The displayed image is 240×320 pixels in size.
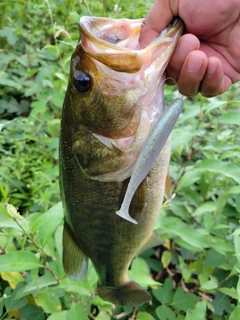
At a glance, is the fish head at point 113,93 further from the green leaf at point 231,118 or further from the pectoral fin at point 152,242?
the green leaf at point 231,118

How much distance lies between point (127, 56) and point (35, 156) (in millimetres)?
1491

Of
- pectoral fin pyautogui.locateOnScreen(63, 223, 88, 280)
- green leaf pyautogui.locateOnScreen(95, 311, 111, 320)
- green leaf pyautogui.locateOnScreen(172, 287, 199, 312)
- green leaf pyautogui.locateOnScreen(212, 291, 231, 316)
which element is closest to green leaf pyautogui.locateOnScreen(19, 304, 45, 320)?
green leaf pyautogui.locateOnScreen(95, 311, 111, 320)

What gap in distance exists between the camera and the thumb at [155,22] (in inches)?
45.1

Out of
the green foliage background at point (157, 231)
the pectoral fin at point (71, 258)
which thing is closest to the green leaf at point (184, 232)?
the green foliage background at point (157, 231)

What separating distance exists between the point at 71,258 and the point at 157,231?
1.86ft

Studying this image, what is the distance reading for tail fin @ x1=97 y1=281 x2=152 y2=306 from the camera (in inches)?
58.1

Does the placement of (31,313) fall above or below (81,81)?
below

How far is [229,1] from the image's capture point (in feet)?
4.01

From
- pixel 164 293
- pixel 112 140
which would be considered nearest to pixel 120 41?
pixel 112 140

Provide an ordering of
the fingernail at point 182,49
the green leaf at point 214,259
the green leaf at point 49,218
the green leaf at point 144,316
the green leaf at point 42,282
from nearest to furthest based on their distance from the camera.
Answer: the fingernail at point 182,49
the green leaf at point 49,218
the green leaf at point 42,282
the green leaf at point 144,316
the green leaf at point 214,259

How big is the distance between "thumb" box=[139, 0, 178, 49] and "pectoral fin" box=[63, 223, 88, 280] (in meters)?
0.76

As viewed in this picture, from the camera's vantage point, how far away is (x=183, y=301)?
1716mm

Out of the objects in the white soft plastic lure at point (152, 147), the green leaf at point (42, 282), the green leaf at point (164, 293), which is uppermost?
the white soft plastic lure at point (152, 147)

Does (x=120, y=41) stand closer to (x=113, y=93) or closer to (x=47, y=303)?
(x=113, y=93)
